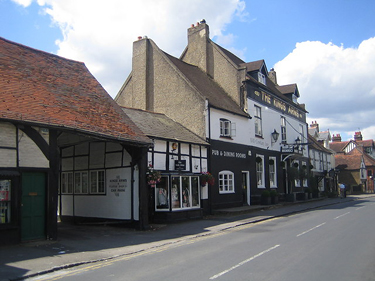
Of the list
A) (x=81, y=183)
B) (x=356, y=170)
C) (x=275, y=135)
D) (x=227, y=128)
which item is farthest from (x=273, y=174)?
(x=356, y=170)

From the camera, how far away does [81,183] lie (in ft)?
55.5

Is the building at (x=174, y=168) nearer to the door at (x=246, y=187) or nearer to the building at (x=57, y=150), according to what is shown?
the building at (x=57, y=150)

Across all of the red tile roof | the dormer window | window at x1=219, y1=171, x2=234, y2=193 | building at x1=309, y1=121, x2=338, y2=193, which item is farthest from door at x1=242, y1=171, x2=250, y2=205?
building at x1=309, y1=121, x2=338, y2=193

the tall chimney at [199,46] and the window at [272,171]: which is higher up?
the tall chimney at [199,46]

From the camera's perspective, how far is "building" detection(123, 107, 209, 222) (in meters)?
16.2

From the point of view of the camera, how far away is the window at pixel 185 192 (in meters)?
16.6

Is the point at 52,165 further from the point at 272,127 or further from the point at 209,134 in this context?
the point at 272,127

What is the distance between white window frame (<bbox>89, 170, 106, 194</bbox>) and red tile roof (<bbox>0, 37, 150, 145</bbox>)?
10.6 ft

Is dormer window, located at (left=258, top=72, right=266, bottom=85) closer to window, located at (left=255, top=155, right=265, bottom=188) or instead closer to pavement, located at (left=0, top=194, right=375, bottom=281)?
window, located at (left=255, top=155, right=265, bottom=188)

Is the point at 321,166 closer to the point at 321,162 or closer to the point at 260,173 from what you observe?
the point at 321,162

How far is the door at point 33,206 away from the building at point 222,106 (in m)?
10.7

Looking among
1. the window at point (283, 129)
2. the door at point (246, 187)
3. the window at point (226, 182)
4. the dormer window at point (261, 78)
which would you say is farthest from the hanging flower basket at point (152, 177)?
the window at point (283, 129)

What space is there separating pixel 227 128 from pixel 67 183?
10.3 metres

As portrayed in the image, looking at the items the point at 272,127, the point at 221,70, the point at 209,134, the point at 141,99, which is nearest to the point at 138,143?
the point at 209,134
